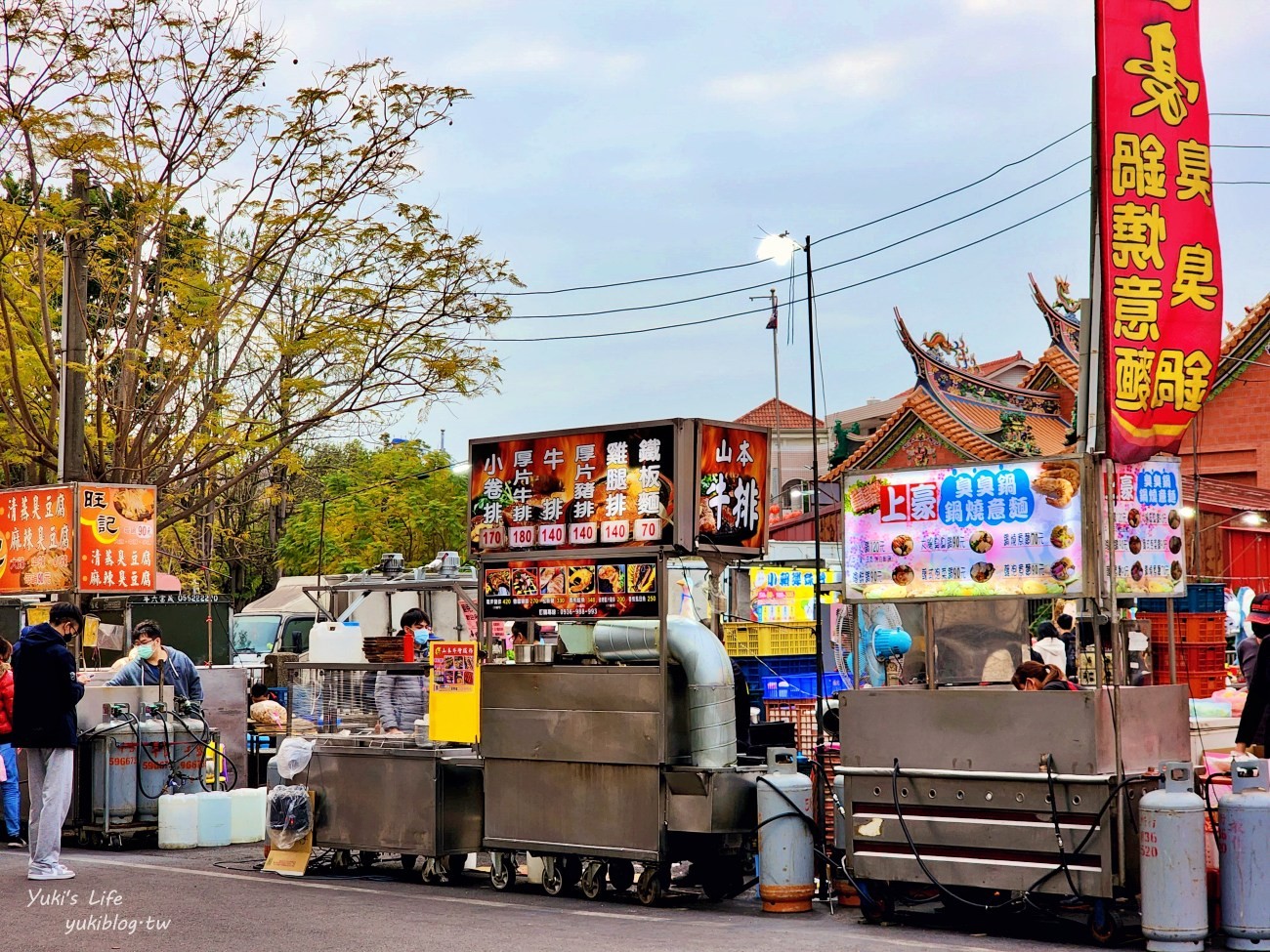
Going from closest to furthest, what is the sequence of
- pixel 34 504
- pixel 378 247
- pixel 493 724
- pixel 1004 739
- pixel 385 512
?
pixel 1004 739
pixel 493 724
pixel 34 504
pixel 378 247
pixel 385 512

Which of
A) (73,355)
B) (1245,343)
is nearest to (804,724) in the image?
(73,355)

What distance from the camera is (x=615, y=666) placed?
10.8 meters

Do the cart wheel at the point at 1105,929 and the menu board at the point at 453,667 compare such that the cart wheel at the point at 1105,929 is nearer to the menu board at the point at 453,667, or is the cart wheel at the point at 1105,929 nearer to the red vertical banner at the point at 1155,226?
the red vertical banner at the point at 1155,226

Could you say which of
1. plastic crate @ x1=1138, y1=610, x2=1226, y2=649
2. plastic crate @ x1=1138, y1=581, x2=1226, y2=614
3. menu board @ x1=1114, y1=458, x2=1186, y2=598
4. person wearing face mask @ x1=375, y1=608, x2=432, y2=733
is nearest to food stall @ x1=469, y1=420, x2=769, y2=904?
person wearing face mask @ x1=375, y1=608, x2=432, y2=733

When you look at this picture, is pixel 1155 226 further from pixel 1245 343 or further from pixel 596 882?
pixel 1245 343

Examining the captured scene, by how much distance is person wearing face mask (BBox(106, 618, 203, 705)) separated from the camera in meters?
14.7

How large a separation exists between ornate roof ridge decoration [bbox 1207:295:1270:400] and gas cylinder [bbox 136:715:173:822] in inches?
818

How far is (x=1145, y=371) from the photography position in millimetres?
9359

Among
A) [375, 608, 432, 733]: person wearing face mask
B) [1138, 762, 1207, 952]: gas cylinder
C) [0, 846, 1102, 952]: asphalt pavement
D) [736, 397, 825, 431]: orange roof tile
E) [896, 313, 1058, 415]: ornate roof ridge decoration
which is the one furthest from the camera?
[736, 397, 825, 431]: orange roof tile

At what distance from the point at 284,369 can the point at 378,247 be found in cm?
243

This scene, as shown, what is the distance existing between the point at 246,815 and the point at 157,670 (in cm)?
169

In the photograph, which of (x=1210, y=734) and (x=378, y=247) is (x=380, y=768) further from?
(x=378, y=247)

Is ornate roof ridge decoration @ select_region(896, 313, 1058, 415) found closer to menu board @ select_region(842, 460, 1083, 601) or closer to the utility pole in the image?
the utility pole

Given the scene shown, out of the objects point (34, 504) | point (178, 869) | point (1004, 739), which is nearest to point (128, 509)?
point (34, 504)
